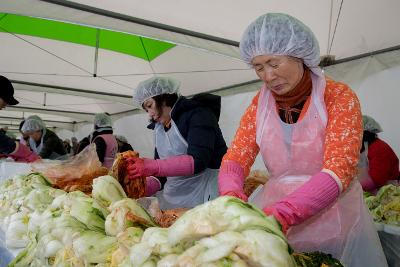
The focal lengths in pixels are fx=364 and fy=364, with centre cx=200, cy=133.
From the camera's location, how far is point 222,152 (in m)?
2.95

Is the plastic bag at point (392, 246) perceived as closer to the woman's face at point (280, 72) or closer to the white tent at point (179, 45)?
the woman's face at point (280, 72)

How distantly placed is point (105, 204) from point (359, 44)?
135 inches

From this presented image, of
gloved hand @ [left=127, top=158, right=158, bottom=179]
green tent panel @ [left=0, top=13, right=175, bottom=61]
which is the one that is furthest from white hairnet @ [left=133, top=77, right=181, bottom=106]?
green tent panel @ [left=0, top=13, right=175, bottom=61]

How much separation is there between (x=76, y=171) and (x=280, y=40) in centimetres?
151

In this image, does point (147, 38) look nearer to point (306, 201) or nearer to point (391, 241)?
point (391, 241)

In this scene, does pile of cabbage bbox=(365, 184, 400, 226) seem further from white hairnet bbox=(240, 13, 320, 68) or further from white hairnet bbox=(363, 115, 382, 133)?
white hairnet bbox=(240, 13, 320, 68)

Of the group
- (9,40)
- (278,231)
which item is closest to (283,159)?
(278,231)

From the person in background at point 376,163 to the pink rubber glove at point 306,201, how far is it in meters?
2.81

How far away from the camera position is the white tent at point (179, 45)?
3.57 metres

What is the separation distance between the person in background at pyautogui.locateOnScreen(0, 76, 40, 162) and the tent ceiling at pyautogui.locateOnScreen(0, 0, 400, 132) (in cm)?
75

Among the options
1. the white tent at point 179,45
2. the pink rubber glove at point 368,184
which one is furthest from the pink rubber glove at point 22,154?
the pink rubber glove at point 368,184

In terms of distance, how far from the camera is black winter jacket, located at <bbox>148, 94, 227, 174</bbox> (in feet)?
8.61

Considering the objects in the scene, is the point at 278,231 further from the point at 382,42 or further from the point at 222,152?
the point at 382,42

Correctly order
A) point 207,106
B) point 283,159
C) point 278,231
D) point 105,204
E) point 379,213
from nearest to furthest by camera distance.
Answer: point 278,231 → point 105,204 → point 283,159 → point 207,106 → point 379,213
